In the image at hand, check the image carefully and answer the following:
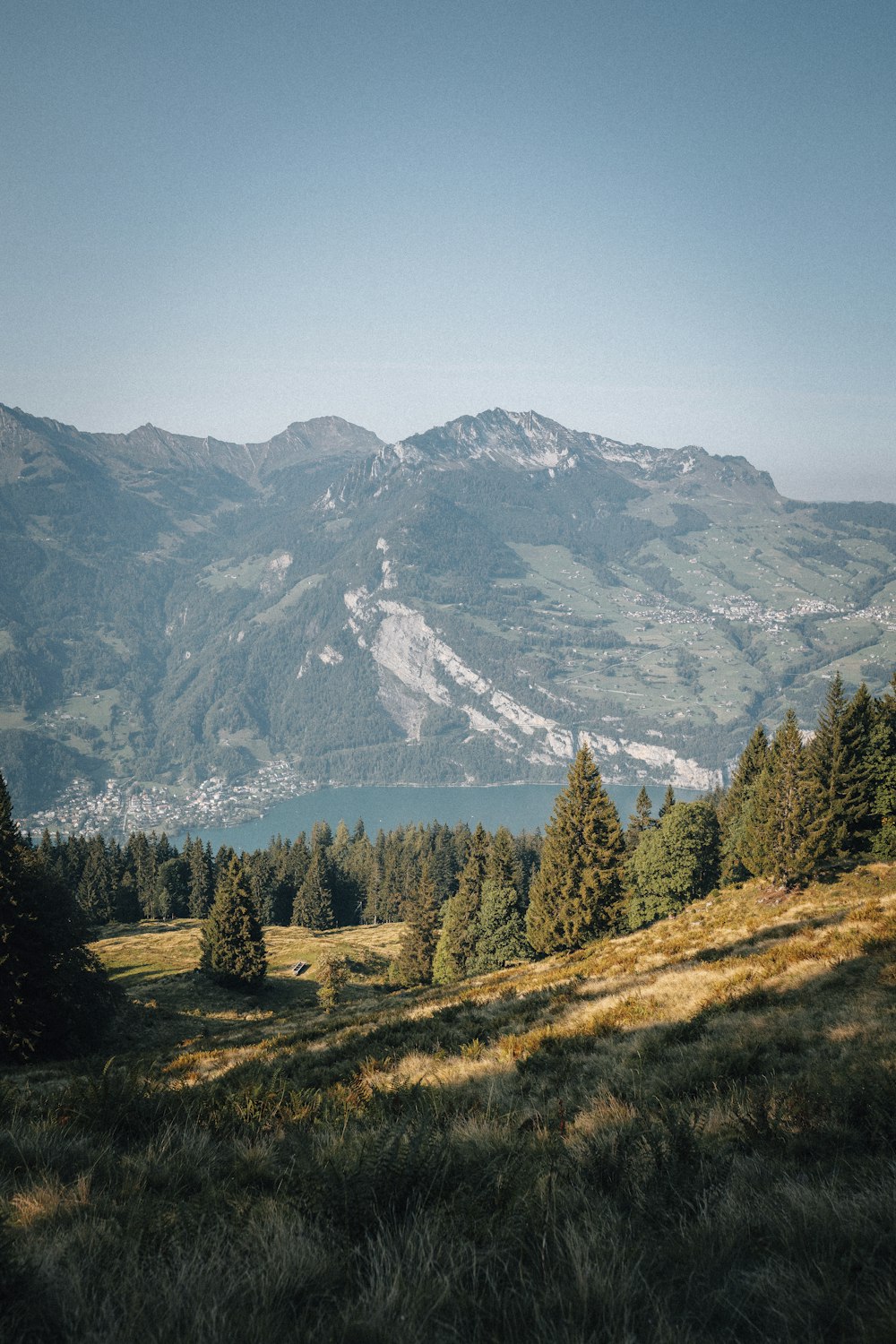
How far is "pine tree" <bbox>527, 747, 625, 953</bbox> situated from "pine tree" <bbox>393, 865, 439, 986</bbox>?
713 inches

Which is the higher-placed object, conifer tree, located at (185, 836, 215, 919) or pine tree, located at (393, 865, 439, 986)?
pine tree, located at (393, 865, 439, 986)

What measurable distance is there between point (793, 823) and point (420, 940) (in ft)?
117

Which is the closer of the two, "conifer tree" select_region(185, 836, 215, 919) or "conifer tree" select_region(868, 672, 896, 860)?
"conifer tree" select_region(868, 672, 896, 860)

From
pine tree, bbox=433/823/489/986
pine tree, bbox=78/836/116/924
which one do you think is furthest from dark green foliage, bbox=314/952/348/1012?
pine tree, bbox=78/836/116/924

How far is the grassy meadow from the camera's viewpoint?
2.67 m

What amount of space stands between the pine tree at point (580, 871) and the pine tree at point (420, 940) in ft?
59.4

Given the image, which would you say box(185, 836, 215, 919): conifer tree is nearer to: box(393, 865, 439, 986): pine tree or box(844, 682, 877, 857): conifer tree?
box(393, 865, 439, 986): pine tree

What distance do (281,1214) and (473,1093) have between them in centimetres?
504

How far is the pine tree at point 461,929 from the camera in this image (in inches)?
2021

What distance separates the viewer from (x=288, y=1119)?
6.41m

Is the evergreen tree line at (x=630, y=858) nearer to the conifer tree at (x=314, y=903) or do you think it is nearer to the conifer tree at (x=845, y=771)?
the conifer tree at (x=845, y=771)

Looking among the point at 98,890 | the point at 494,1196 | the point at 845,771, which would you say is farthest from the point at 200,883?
the point at 494,1196

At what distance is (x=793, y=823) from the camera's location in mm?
38656

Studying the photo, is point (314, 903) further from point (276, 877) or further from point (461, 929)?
point (461, 929)
